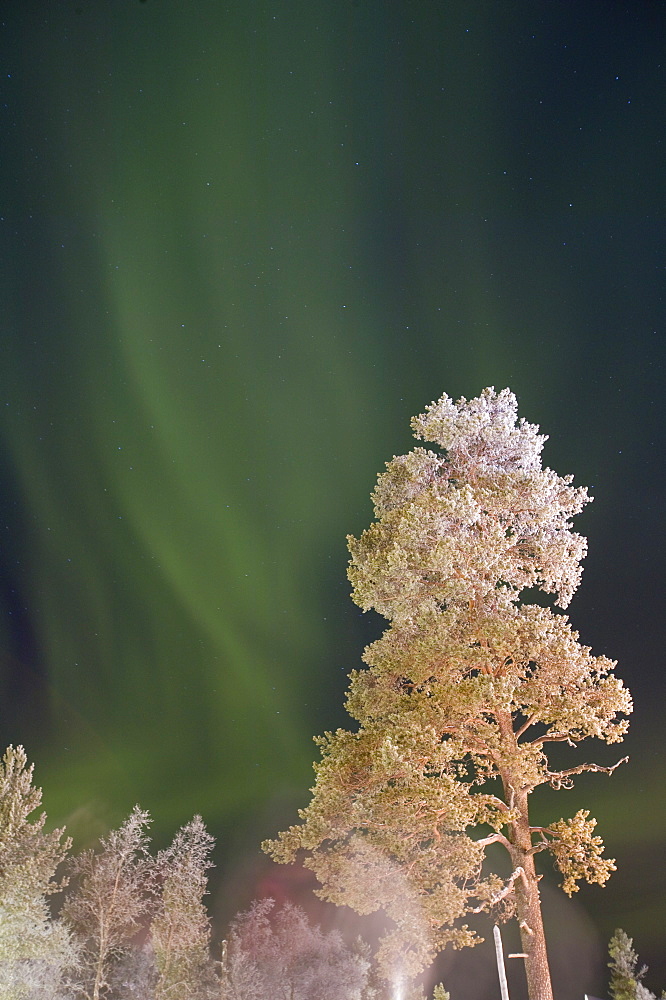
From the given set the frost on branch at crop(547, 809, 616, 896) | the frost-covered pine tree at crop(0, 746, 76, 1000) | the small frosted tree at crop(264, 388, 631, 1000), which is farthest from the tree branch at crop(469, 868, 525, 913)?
the frost-covered pine tree at crop(0, 746, 76, 1000)

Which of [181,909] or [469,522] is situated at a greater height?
[469,522]

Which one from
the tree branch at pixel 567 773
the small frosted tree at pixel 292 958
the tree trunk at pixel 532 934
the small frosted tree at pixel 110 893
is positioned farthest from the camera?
the small frosted tree at pixel 292 958

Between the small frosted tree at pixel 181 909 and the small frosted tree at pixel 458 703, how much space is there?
71.3 feet

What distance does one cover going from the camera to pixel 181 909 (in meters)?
32.2

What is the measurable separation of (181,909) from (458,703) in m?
26.2

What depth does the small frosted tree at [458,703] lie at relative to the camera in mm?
12297

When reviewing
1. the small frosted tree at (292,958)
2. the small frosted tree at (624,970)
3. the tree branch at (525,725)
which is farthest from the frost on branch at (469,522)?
the small frosted tree at (624,970)

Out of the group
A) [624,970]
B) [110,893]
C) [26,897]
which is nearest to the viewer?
[26,897]

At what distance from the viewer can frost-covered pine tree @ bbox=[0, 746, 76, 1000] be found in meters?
24.5

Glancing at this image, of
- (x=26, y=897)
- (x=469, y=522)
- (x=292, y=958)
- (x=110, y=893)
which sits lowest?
(x=292, y=958)

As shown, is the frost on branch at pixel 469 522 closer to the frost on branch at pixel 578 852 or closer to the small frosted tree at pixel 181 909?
the frost on branch at pixel 578 852

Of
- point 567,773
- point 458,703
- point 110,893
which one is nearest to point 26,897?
point 110,893

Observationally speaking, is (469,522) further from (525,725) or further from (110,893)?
(110,893)

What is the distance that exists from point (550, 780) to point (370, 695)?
3.87 meters
